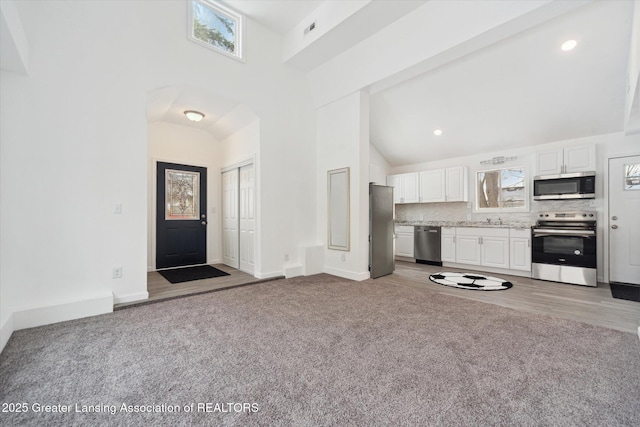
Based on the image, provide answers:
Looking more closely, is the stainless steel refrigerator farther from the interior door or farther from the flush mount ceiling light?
the interior door

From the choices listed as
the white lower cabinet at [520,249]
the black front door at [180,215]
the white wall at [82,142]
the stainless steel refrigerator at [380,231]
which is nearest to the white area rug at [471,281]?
the white lower cabinet at [520,249]

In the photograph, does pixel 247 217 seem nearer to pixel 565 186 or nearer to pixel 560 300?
pixel 560 300

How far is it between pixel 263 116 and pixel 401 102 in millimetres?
2531

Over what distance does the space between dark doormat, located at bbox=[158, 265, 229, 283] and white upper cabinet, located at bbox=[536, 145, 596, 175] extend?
5.87 meters

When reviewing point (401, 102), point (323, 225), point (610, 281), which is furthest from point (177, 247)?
point (610, 281)

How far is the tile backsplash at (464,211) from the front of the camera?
192 inches

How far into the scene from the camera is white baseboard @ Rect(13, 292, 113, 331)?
2699 millimetres

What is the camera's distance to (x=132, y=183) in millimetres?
3393

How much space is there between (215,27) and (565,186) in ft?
20.0

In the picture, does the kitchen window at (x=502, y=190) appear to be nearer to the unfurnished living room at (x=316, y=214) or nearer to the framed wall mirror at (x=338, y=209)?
the unfurnished living room at (x=316, y=214)

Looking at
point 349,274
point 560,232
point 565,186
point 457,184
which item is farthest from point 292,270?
point 565,186

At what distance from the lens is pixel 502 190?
5.62m

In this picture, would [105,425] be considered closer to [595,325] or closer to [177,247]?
[595,325]

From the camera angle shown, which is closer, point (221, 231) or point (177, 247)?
point (177, 247)
